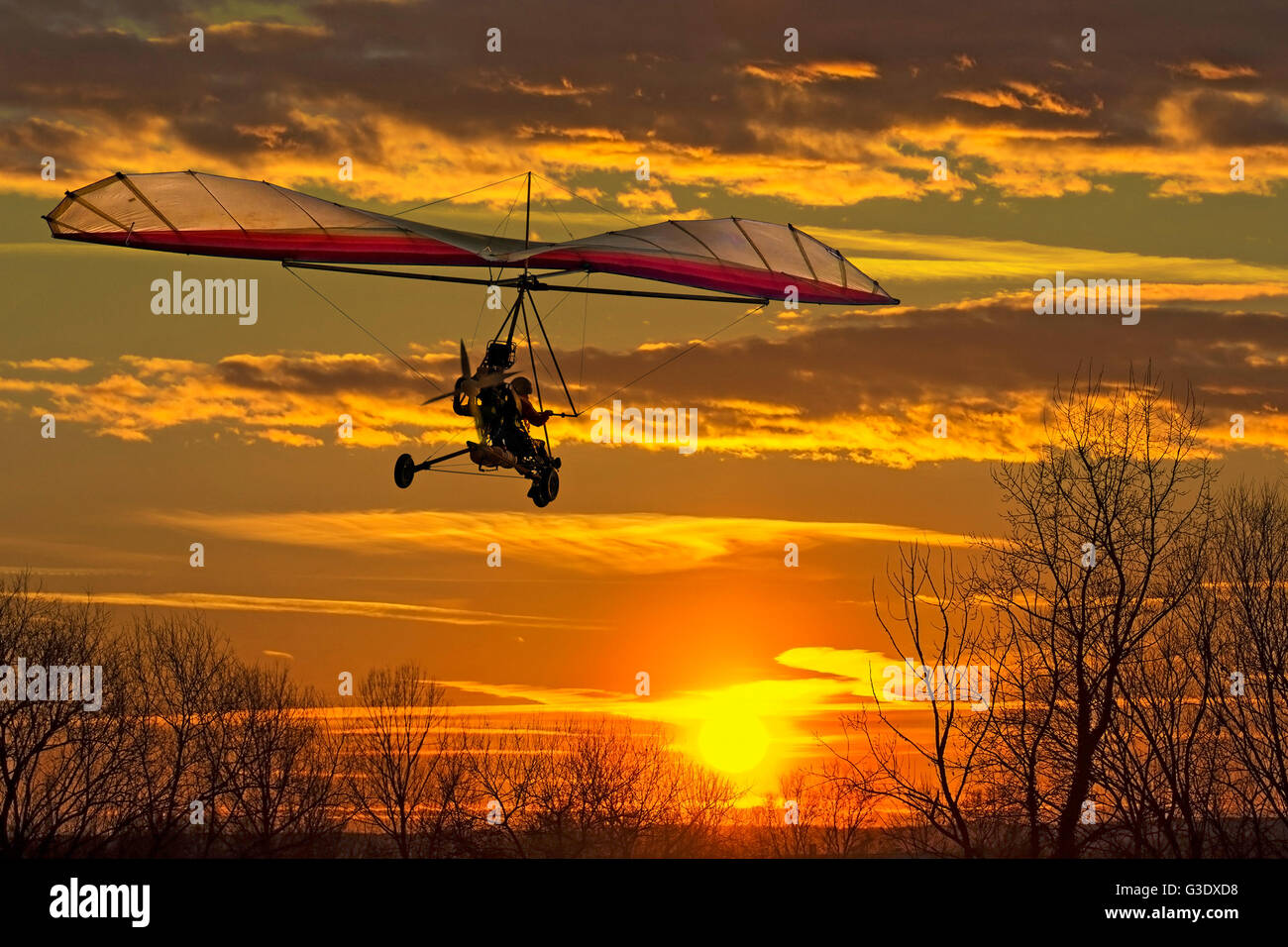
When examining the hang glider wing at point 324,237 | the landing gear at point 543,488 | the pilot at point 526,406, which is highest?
the hang glider wing at point 324,237

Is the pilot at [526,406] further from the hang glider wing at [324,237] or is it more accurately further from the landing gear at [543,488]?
the hang glider wing at [324,237]

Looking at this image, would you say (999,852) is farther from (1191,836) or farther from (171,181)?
(171,181)

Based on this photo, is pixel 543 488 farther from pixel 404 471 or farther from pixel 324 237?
pixel 324 237

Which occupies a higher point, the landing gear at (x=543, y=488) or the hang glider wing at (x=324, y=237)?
the hang glider wing at (x=324, y=237)

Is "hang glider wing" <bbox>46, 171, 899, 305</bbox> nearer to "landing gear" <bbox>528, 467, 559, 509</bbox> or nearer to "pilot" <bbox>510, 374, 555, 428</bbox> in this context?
"pilot" <bbox>510, 374, 555, 428</bbox>

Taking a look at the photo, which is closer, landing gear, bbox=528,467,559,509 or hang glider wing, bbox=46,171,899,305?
hang glider wing, bbox=46,171,899,305

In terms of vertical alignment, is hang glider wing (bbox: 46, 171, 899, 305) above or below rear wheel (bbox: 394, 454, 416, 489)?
above

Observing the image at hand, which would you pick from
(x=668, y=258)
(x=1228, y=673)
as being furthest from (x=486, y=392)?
(x=1228, y=673)
